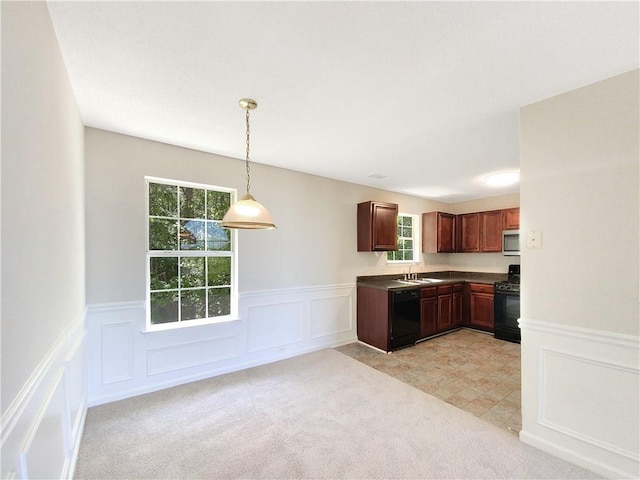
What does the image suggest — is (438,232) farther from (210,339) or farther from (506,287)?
(210,339)

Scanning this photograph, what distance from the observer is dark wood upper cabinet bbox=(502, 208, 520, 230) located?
4953 millimetres

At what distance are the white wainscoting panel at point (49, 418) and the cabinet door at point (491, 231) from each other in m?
5.97

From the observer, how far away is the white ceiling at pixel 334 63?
136 centimetres

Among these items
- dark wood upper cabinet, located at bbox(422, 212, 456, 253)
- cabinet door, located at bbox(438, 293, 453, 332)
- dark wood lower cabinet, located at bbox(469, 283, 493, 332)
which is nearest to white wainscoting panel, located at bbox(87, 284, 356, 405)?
cabinet door, located at bbox(438, 293, 453, 332)

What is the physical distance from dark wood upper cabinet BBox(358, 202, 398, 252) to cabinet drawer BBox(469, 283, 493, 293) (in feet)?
5.83

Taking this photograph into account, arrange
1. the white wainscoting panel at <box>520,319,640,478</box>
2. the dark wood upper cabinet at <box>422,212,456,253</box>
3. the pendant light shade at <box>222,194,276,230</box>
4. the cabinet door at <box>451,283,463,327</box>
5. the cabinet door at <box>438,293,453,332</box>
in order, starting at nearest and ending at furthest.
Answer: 1. the white wainscoting panel at <box>520,319,640,478</box>
2. the pendant light shade at <box>222,194,276,230</box>
3. the cabinet door at <box>438,293,453,332</box>
4. the cabinet door at <box>451,283,463,327</box>
5. the dark wood upper cabinet at <box>422,212,456,253</box>

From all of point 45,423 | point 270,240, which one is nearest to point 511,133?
point 270,240

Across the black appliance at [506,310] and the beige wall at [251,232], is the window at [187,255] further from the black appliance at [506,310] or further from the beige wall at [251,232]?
the black appliance at [506,310]

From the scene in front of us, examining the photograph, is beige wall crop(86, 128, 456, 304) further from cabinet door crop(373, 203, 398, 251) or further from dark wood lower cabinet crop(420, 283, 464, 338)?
dark wood lower cabinet crop(420, 283, 464, 338)

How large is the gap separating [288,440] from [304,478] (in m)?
0.39

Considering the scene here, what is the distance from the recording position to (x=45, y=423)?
1283 millimetres

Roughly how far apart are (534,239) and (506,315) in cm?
310

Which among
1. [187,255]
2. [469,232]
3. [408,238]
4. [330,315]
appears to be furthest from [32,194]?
[469,232]

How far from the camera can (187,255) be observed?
318 centimetres
